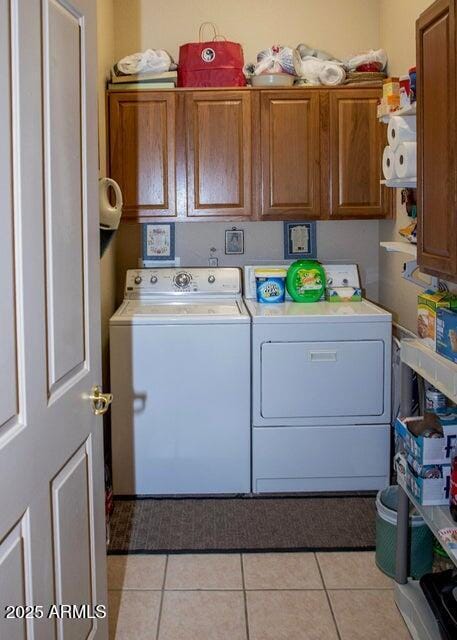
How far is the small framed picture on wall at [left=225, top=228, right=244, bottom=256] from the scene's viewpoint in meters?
3.90

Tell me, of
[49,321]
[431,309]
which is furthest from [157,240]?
[49,321]

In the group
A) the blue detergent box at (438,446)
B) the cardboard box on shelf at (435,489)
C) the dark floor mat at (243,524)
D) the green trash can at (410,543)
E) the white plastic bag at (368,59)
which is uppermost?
the white plastic bag at (368,59)

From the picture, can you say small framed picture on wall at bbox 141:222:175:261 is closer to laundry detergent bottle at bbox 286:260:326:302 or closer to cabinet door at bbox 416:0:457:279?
laundry detergent bottle at bbox 286:260:326:302

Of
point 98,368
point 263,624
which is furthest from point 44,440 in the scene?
point 263,624

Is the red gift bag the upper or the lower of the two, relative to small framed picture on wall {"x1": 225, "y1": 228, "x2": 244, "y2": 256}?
upper

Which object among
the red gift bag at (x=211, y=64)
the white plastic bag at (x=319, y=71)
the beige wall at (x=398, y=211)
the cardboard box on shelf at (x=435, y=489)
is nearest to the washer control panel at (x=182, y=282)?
the beige wall at (x=398, y=211)

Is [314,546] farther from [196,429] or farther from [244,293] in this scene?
[244,293]

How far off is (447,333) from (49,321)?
1.16 m

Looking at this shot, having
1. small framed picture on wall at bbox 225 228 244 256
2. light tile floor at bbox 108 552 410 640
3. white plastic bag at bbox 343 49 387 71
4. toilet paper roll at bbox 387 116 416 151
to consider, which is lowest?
light tile floor at bbox 108 552 410 640

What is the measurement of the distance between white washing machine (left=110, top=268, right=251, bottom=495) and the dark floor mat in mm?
118

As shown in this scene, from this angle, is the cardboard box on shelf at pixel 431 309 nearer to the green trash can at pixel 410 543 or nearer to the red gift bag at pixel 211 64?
the green trash can at pixel 410 543

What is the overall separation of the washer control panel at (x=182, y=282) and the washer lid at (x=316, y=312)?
0.23m

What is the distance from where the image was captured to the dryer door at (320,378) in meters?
3.20

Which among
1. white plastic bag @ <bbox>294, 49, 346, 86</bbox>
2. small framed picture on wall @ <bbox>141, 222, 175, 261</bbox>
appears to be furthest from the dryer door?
white plastic bag @ <bbox>294, 49, 346, 86</bbox>
